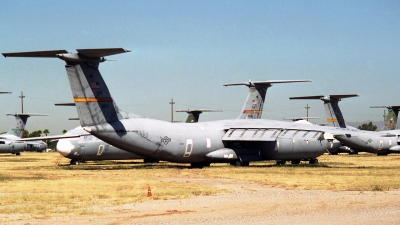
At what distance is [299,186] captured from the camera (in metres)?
24.1

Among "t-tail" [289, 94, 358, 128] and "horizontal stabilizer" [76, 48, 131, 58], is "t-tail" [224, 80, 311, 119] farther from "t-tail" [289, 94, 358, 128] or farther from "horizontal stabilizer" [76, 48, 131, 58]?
"horizontal stabilizer" [76, 48, 131, 58]

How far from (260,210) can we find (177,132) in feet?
68.3

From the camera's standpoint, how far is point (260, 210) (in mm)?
16109

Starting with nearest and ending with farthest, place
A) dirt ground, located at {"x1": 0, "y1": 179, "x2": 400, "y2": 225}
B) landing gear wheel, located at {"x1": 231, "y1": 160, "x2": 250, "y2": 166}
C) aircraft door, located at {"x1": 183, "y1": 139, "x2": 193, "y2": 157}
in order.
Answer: dirt ground, located at {"x1": 0, "y1": 179, "x2": 400, "y2": 225}
aircraft door, located at {"x1": 183, "y1": 139, "x2": 193, "y2": 157}
landing gear wheel, located at {"x1": 231, "y1": 160, "x2": 250, "y2": 166}

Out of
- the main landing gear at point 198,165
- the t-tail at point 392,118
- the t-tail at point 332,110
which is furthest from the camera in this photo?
the t-tail at point 392,118

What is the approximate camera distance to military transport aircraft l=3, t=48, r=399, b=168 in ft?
106

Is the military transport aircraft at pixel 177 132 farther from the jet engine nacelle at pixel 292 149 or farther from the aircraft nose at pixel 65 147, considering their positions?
the aircraft nose at pixel 65 147

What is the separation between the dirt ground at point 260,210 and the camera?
1415 centimetres

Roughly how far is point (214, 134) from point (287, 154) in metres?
6.30

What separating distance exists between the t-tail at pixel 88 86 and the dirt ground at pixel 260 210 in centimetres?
1375

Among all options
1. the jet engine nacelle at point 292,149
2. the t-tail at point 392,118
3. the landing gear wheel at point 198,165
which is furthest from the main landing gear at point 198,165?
the t-tail at point 392,118

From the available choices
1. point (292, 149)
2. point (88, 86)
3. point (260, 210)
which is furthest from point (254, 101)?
point (260, 210)

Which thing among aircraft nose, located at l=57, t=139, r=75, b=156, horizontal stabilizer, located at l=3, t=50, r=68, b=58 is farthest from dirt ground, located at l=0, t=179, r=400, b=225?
aircraft nose, located at l=57, t=139, r=75, b=156

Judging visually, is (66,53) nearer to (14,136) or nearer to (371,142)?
(371,142)
